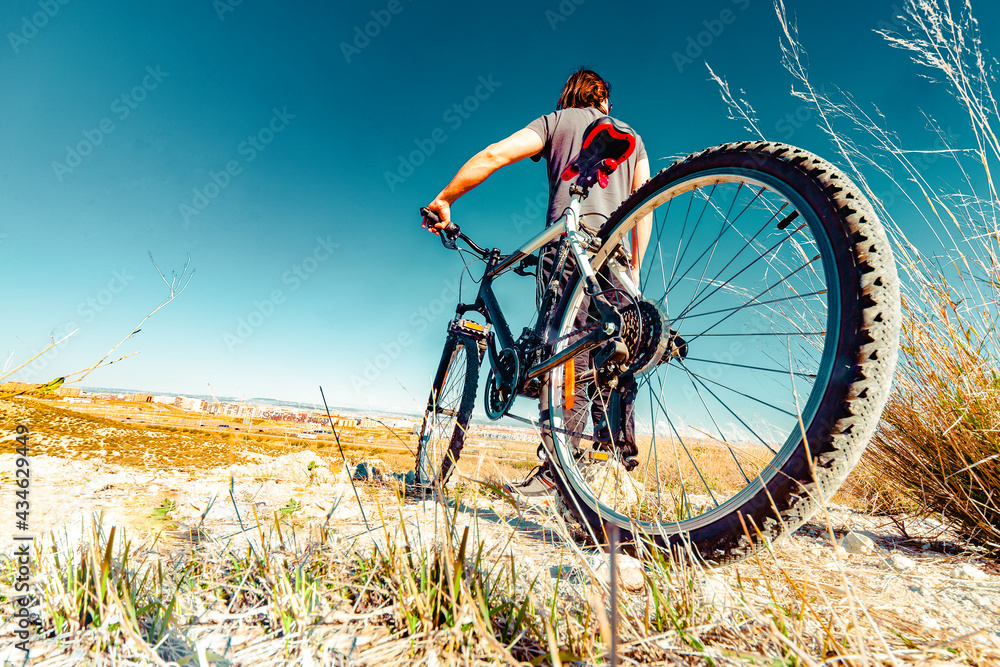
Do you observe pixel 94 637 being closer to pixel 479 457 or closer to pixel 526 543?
pixel 479 457

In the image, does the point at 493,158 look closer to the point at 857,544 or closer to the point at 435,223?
the point at 435,223

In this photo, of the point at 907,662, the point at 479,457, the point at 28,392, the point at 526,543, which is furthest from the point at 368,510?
the point at 907,662

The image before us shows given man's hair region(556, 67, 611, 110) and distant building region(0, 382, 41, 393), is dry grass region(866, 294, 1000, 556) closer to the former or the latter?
man's hair region(556, 67, 611, 110)

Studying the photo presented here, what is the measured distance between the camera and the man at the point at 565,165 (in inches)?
91.8

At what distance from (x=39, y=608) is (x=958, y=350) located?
245 cm

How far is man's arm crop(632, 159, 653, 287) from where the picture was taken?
192 centimetres

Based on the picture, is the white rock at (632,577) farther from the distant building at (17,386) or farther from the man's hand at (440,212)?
the man's hand at (440,212)

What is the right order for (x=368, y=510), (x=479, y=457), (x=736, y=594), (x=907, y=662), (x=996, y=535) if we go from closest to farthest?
(x=907, y=662) < (x=736, y=594) < (x=479, y=457) < (x=996, y=535) < (x=368, y=510)

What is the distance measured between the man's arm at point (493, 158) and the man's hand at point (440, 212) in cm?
7

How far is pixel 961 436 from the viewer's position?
1.39 metres

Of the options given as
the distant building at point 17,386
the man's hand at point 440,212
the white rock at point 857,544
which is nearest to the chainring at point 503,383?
the man's hand at point 440,212

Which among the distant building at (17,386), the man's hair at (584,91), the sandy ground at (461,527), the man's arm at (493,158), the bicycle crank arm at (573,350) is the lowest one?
the sandy ground at (461,527)

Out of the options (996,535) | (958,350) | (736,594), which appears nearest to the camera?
(736,594)

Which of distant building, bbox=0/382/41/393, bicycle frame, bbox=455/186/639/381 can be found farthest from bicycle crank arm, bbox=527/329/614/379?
distant building, bbox=0/382/41/393
